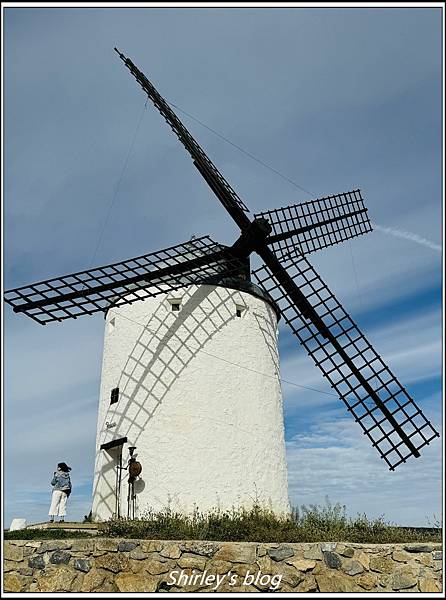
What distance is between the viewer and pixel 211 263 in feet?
37.1

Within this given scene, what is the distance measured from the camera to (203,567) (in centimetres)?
694

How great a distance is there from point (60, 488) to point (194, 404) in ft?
10.4

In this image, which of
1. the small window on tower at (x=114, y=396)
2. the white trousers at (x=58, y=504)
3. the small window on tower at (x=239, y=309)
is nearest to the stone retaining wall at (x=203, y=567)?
the white trousers at (x=58, y=504)

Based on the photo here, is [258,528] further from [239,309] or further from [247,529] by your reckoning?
[239,309]

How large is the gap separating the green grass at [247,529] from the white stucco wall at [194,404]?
0.60 metres

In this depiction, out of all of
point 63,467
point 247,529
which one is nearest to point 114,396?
point 63,467

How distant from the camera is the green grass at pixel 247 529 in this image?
776 cm

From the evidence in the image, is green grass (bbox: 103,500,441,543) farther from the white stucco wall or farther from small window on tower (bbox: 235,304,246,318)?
small window on tower (bbox: 235,304,246,318)

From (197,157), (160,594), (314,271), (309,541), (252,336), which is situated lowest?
(160,594)

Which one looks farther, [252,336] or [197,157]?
[197,157]

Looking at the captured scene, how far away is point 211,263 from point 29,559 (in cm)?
679

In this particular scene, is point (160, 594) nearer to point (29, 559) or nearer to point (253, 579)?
point (253, 579)

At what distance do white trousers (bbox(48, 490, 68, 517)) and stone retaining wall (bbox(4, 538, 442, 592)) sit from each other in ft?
7.39

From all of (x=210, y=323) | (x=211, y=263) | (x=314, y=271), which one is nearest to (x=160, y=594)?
(x=210, y=323)
